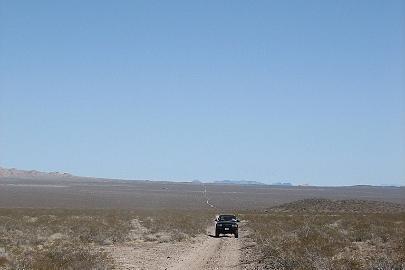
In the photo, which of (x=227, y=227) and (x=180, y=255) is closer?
(x=180, y=255)

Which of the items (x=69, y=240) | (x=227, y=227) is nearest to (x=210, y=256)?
(x=69, y=240)

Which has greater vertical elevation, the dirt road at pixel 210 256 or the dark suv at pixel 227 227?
the dark suv at pixel 227 227

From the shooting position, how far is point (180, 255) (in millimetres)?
27906

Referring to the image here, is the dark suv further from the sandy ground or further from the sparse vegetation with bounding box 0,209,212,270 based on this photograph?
the sandy ground

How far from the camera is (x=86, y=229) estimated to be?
1580 inches

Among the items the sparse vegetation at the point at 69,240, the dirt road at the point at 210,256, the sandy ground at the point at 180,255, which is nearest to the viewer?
the sparse vegetation at the point at 69,240

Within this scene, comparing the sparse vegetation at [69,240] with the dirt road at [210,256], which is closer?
the sparse vegetation at [69,240]

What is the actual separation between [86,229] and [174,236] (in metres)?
6.45

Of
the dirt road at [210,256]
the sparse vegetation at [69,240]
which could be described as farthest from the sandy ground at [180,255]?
the sparse vegetation at [69,240]

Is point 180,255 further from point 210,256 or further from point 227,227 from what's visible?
point 227,227

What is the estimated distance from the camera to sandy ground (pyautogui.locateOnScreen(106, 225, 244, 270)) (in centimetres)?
2388

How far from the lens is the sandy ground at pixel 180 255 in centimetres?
2388

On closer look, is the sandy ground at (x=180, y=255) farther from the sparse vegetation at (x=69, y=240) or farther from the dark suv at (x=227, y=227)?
the dark suv at (x=227, y=227)

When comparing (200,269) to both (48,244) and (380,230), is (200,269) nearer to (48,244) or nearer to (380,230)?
(48,244)
